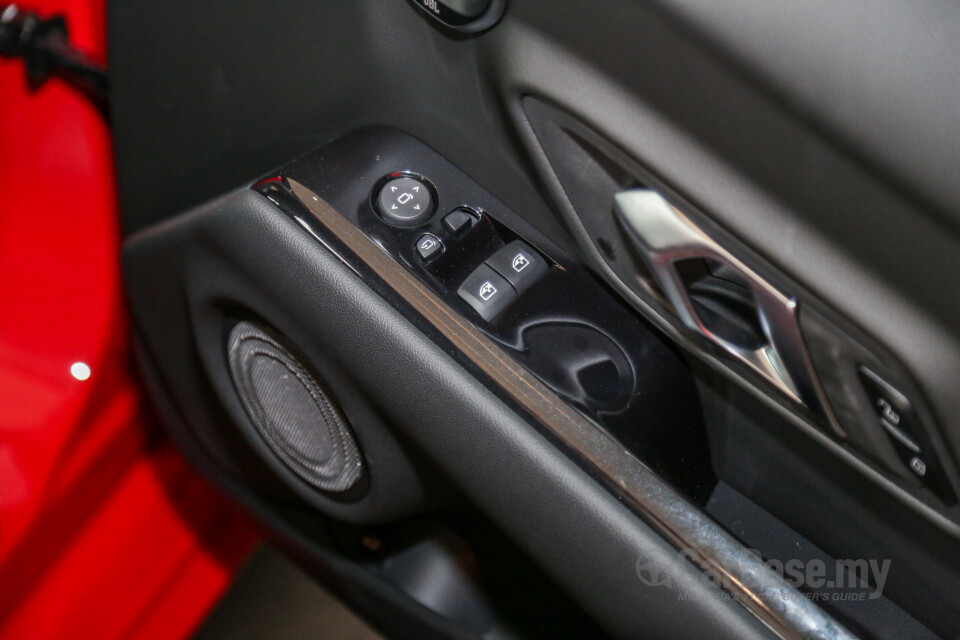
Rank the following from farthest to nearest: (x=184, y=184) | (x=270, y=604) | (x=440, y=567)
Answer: (x=270, y=604) < (x=440, y=567) < (x=184, y=184)

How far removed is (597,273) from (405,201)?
137mm

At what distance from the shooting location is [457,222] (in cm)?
57

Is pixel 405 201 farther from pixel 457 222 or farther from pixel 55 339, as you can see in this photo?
pixel 55 339

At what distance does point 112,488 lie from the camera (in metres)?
0.88

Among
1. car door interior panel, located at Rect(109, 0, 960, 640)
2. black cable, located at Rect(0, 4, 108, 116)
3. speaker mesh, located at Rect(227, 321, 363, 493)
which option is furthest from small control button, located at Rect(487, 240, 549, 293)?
black cable, located at Rect(0, 4, 108, 116)

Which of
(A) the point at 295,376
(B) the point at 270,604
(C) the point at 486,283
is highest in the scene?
(C) the point at 486,283

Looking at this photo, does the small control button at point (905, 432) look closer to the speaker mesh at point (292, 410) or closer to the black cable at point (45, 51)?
the speaker mesh at point (292, 410)

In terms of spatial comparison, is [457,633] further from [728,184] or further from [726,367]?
[728,184]

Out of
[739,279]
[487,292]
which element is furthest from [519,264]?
Result: [739,279]

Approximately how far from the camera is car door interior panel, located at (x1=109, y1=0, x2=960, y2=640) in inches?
16.9

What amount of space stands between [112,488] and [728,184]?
702 mm

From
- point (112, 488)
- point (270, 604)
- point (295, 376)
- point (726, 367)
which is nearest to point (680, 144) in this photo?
point (726, 367)

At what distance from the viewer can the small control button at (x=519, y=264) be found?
0.57 meters

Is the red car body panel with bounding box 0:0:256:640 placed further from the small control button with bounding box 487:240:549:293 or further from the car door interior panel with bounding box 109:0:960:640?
the small control button with bounding box 487:240:549:293
